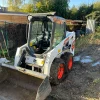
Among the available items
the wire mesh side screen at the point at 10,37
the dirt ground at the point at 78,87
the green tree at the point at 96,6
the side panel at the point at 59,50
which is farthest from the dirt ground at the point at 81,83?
the green tree at the point at 96,6

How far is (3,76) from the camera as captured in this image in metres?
4.95

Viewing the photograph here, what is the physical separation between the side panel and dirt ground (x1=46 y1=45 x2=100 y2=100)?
656 mm

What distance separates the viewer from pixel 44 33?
18.7ft

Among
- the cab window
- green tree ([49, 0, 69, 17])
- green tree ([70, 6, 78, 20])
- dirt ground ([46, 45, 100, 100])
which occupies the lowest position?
dirt ground ([46, 45, 100, 100])

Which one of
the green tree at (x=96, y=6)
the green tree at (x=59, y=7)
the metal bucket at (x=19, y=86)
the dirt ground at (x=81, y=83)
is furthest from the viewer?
the green tree at (x=59, y=7)

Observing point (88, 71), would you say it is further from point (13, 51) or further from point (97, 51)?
point (13, 51)

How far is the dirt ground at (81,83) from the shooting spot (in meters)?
4.71

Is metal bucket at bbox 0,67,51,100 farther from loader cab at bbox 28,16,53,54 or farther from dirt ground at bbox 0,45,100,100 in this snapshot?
loader cab at bbox 28,16,53,54

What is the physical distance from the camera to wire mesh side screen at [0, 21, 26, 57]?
328 inches

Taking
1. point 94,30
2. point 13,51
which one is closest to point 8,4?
point 94,30

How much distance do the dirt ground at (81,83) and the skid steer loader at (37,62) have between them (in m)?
0.27

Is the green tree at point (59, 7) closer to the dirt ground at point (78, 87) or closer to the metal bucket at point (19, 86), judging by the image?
the dirt ground at point (78, 87)

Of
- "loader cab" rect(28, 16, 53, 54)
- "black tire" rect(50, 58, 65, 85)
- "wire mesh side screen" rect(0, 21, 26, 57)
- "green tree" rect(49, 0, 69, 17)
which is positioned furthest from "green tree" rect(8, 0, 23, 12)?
"black tire" rect(50, 58, 65, 85)

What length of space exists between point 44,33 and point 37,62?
45.4 inches
